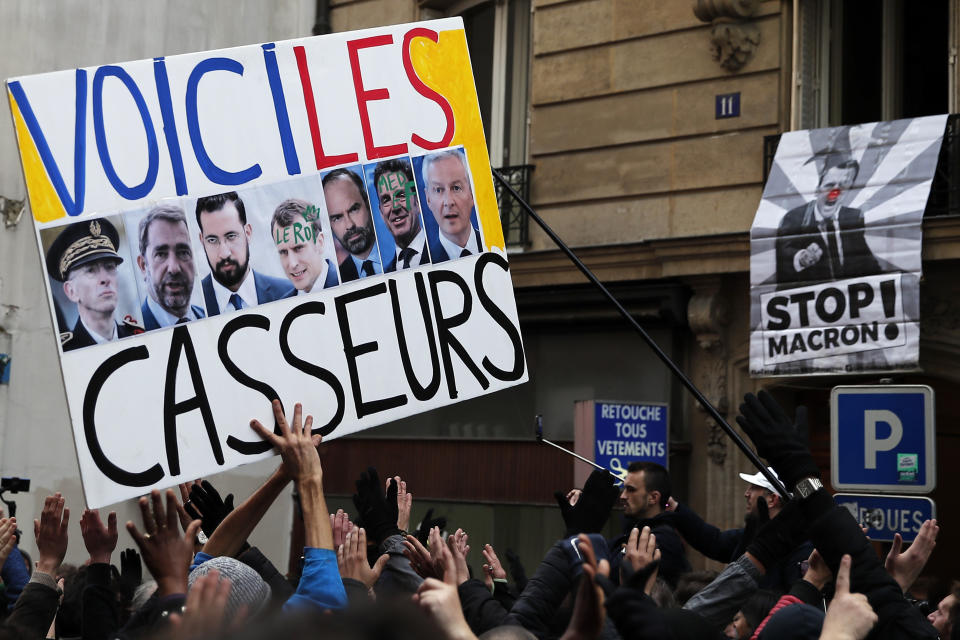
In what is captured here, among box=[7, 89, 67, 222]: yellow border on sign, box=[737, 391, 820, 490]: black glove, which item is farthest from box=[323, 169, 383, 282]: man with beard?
box=[737, 391, 820, 490]: black glove

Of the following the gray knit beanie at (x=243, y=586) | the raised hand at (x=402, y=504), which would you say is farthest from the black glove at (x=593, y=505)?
the raised hand at (x=402, y=504)

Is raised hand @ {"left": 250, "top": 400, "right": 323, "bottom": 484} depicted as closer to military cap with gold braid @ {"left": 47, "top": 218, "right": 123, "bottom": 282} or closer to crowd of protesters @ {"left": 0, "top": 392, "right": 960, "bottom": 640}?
crowd of protesters @ {"left": 0, "top": 392, "right": 960, "bottom": 640}

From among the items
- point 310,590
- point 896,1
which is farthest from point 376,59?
point 896,1

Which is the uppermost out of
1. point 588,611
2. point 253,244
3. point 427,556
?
point 253,244

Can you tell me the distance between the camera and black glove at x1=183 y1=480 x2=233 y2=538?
4.92m

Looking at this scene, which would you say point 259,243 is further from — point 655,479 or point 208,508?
point 655,479

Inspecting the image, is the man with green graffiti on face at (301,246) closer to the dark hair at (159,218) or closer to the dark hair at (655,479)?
the dark hair at (159,218)

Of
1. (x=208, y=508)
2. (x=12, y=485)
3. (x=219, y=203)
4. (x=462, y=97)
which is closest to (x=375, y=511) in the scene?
(x=208, y=508)

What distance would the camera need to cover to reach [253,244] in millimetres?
5113

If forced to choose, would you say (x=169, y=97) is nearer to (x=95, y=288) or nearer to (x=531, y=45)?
(x=95, y=288)

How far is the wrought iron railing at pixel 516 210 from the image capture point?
547 inches

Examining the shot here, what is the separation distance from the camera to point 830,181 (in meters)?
11.9

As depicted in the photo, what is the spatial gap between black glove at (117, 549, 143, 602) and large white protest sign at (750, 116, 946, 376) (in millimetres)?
7545

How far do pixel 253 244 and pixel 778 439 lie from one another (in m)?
2.32
